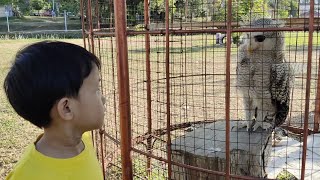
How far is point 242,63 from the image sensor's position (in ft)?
12.8

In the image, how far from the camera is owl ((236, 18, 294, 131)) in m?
3.76

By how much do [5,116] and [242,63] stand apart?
14.8 ft

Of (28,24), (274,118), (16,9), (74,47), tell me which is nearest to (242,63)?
(274,118)

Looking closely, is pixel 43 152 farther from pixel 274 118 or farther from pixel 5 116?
pixel 5 116

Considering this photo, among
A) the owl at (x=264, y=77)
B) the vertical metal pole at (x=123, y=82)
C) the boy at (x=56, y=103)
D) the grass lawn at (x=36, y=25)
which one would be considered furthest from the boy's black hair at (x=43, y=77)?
the grass lawn at (x=36, y=25)

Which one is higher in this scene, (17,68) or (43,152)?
(17,68)

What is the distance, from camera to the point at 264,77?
3.75 m

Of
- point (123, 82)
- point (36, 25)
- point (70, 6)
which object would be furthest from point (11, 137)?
point (70, 6)

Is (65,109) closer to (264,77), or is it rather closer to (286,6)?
(264,77)

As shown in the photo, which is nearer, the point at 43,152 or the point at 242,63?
the point at 43,152

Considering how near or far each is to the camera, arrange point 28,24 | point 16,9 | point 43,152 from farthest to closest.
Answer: point 16,9 → point 28,24 → point 43,152

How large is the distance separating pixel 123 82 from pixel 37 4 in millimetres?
39497

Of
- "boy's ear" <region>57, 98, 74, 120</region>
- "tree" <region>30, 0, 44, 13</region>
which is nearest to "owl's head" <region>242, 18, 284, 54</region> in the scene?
"boy's ear" <region>57, 98, 74, 120</region>

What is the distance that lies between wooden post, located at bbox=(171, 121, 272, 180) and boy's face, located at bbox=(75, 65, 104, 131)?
1.87 meters
